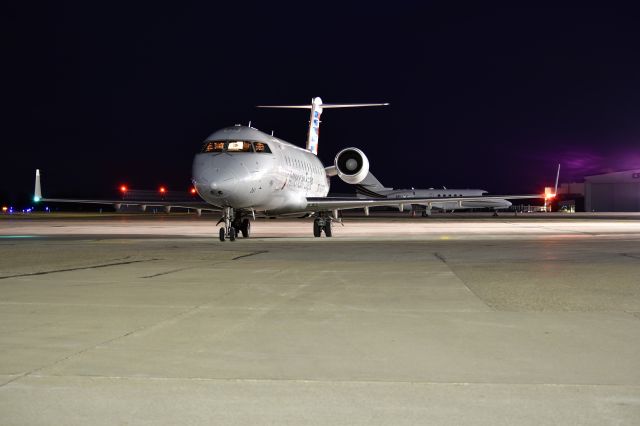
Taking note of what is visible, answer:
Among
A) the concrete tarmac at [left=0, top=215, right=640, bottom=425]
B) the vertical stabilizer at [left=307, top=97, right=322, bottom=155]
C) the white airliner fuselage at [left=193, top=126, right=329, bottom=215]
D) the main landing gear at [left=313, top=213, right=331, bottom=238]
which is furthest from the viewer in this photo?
the vertical stabilizer at [left=307, top=97, right=322, bottom=155]

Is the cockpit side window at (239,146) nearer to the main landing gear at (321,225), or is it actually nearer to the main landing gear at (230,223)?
the main landing gear at (230,223)

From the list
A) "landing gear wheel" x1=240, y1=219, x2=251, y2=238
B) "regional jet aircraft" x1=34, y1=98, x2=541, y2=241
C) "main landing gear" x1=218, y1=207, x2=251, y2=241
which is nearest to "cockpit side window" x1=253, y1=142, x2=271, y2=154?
"regional jet aircraft" x1=34, y1=98, x2=541, y2=241

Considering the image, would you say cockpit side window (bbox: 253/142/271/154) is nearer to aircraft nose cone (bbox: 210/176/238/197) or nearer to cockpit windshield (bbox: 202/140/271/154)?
cockpit windshield (bbox: 202/140/271/154)

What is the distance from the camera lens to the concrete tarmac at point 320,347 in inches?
177

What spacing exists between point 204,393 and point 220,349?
1.41 m

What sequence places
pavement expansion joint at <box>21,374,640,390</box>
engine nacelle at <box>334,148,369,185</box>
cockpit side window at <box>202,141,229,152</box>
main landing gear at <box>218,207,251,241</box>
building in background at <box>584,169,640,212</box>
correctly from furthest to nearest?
building in background at <box>584,169,640,212</box> < engine nacelle at <box>334,148,369,185</box> < main landing gear at <box>218,207,251,241</box> < cockpit side window at <box>202,141,229,152</box> < pavement expansion joint at <box>21,374,640,390</box>

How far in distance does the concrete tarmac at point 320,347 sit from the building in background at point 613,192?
95.0 metres

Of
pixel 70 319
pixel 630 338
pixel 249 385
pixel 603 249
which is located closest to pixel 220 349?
pixel 249 385

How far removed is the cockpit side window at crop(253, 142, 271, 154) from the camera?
24.5 metres

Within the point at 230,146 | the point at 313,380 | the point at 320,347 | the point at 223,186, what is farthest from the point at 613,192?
the point at 313,380

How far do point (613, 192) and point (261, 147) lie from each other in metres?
88.6

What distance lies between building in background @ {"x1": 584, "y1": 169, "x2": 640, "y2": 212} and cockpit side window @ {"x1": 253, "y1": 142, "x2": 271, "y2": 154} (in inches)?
3322

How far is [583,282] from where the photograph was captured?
11383 millimetres

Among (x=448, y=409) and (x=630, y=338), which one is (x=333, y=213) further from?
(x=448, y=409)
